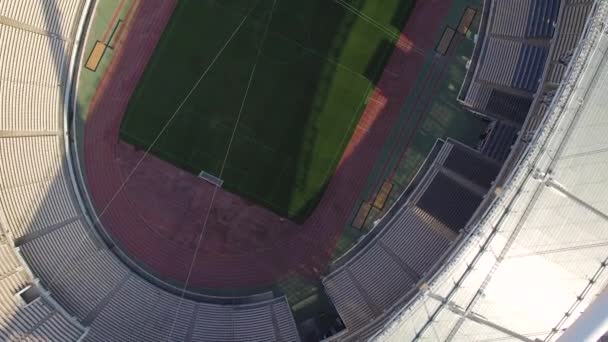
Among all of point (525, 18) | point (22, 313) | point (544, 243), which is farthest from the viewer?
point (525, 18)

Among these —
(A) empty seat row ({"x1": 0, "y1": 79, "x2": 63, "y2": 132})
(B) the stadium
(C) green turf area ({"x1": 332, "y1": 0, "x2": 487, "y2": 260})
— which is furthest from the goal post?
(A) empty seat row ({"x1": 0, "y1": 79, "x2": 63, "y2": 132})

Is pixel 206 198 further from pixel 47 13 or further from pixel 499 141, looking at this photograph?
pixel 499 141

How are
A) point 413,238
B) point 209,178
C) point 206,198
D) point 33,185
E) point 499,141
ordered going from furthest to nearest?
point 206,198, point 209,178, point 499,141, point 413,238, point 33,185

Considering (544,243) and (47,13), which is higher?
(544,243)

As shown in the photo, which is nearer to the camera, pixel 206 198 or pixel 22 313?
pixel 22 313

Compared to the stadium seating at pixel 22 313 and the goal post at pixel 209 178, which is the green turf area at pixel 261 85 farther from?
the stadium seating at pixel 22 313

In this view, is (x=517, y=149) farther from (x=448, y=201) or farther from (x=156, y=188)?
(x=156, y=188)

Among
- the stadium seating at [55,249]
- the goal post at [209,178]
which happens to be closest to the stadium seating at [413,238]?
the stadium seating at [55,249]

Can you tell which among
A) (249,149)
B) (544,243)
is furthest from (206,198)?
(544,243)

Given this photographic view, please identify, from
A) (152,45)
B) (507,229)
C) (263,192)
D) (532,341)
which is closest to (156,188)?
A: (263,192)
